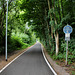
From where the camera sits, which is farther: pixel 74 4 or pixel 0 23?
pixel 0 23

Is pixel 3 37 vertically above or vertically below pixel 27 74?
above

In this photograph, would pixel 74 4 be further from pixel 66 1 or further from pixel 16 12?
pixel 16 12

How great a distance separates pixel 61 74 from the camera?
532cm

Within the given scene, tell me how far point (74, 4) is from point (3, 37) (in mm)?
10810

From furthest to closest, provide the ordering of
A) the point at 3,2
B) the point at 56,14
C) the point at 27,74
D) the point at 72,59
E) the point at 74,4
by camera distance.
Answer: the point at 3,2 < the point at 56,14 < the point at 74,4 < the point at 72,59 < the point at 27,74

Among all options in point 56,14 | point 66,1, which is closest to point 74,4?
point 66,1

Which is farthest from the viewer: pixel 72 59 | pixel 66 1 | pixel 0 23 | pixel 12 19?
pixel 12 19

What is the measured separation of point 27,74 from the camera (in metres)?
5.24

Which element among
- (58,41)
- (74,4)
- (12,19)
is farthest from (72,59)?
(12,19)

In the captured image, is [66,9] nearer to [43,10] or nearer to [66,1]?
[66,1]

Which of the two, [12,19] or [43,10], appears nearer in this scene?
[43,10]

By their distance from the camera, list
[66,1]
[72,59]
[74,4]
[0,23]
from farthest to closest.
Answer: [0,23] < [66,1] < [74,4] < [72,59]

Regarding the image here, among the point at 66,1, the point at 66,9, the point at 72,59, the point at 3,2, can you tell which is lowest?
the point at 72,59

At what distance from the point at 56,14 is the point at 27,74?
766 cm
